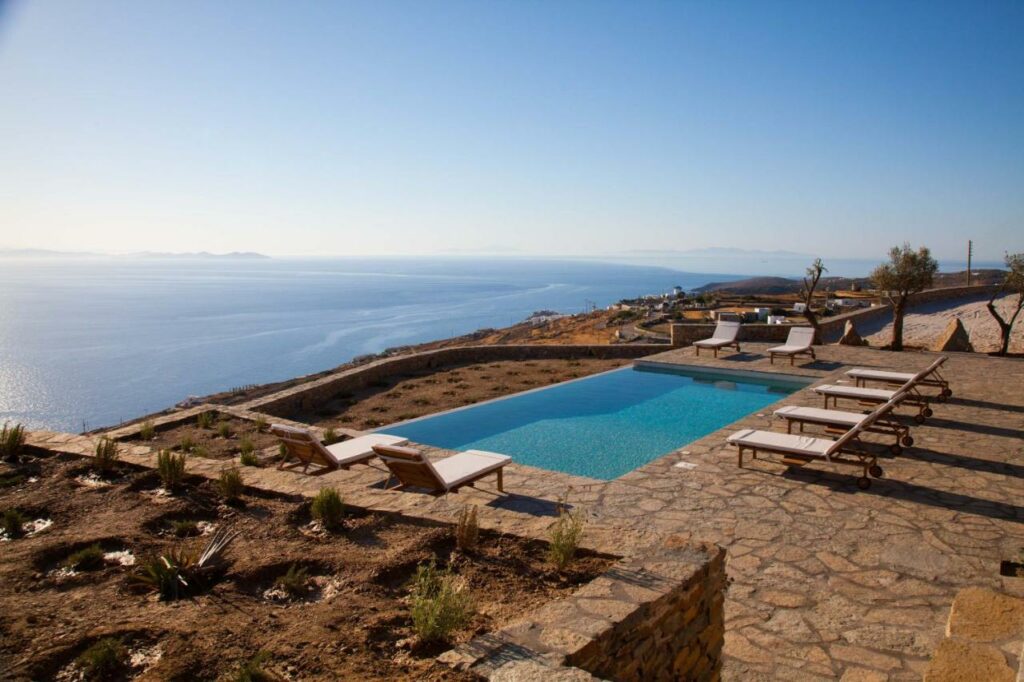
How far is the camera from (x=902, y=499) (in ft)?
18.9

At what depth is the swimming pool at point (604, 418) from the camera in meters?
8.78

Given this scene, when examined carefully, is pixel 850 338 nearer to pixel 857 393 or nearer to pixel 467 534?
pixel 857 393

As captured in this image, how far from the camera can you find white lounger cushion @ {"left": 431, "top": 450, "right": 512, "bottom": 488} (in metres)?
5.70

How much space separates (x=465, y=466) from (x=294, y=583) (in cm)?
260

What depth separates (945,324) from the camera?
77.6 feet

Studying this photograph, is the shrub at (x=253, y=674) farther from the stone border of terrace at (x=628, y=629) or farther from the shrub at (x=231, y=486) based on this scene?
the shrub at (x=231, y=486)

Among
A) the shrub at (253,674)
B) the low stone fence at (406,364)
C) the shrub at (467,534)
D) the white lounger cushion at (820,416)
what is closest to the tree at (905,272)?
the low stone fence at (406,364)

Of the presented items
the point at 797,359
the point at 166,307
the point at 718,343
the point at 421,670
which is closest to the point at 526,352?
the point at 718,343

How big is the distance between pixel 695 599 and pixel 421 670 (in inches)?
62.3

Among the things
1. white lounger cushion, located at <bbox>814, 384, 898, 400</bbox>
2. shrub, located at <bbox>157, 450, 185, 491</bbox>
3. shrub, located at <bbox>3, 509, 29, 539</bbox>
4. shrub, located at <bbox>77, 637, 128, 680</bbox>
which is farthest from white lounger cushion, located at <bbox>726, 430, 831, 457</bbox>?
shrub, located at <bbox>3, 509, 29, 539</bbox>

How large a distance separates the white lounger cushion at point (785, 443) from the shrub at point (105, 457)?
6433 mm

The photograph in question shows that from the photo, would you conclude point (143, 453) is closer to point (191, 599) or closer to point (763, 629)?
point (191, 599)

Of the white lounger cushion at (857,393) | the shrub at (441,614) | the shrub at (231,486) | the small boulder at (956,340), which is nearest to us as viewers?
the shrub at (441,614)

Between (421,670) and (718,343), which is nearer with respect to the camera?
(421,670)
